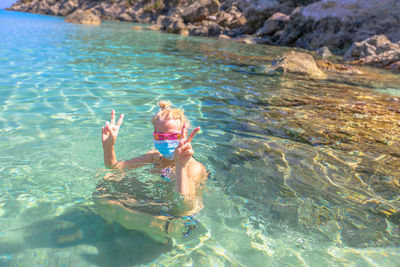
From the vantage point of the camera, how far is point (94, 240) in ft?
6.79

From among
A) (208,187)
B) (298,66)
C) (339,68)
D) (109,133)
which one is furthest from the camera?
(339,68)

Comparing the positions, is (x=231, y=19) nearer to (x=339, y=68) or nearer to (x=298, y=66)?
(x=339, y=68)

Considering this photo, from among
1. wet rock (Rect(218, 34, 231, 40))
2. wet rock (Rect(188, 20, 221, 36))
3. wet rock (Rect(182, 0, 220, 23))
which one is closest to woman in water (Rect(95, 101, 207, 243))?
wet rock (Rect(218, 34, 231, 40))

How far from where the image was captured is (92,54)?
33.6 feet

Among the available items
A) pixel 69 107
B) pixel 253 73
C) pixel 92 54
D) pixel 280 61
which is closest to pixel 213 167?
pixel 69 107

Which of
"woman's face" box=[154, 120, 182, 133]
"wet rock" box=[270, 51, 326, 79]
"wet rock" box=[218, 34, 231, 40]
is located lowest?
"wet rock" box=[218, 34, 231, 40]

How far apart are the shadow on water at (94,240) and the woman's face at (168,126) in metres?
0.82

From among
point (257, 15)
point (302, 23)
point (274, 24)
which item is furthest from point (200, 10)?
point (302, 23)

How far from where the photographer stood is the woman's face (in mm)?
2508

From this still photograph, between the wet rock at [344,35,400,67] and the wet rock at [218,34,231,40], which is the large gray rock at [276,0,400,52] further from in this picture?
the wet rock at [218,34,231,40]

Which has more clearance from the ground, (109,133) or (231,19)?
(109,133)

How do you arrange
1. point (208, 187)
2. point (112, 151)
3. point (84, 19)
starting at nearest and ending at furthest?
point (112, 151), point (208, 187), point (84, 19)

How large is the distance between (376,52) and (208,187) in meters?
12.6

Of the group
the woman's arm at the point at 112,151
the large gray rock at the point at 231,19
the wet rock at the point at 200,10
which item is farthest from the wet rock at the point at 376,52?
the wet rock at the point at 200,10
